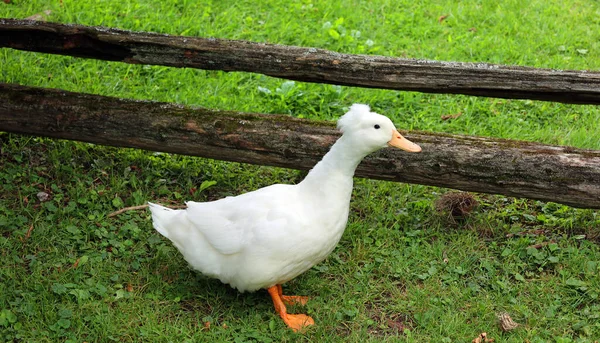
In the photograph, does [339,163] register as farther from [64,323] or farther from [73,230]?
[73,230]

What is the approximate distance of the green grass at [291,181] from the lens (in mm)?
3885

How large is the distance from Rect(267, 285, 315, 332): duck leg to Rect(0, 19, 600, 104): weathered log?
138cm

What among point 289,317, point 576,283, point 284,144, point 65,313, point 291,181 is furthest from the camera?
point 291,181

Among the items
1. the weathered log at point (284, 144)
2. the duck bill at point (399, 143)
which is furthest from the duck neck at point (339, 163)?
the weathered log at point (284, 144)

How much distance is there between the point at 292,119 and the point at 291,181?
0.64 metres

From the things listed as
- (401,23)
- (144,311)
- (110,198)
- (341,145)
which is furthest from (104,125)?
(401,23)

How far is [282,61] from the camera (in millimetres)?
4531

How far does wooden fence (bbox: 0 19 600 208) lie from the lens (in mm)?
4297

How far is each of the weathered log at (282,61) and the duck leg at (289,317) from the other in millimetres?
1384

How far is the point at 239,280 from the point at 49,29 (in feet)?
6.61

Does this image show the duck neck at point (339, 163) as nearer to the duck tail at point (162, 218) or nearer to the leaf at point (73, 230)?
the duck tail at point (162, 218)

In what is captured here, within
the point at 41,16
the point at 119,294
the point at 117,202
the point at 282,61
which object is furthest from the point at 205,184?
the point at 41,16

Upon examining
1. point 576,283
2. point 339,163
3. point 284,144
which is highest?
point 339,163

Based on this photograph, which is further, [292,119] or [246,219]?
[292,119]
